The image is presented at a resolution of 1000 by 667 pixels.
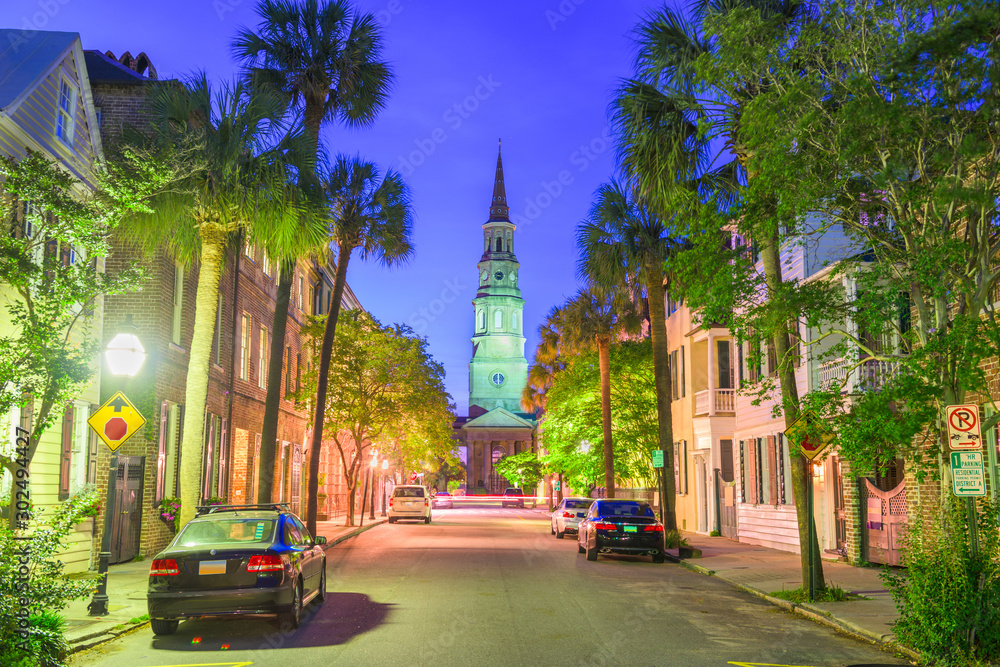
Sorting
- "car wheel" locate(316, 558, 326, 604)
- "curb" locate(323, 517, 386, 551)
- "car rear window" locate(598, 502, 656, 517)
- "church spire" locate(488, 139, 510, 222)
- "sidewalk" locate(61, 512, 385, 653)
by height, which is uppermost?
"church spire" locate(488, 139, 510, 222)

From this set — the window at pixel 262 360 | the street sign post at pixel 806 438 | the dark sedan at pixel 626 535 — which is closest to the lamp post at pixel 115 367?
the street sign post at pixel 806 438

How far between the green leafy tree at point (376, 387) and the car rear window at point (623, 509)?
56.4 ft

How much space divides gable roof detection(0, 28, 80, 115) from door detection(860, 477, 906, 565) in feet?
58.4

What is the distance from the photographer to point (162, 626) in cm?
1113

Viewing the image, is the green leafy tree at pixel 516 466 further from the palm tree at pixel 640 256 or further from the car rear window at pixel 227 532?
the car rear window at pixel 227 532

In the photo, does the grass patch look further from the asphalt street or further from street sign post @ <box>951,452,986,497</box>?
street sign post @ <box>951,452,986,497</box>

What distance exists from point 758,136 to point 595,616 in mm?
6692

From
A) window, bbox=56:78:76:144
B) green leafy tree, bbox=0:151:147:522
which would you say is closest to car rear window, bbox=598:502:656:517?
window, bbox=56:78:76:144

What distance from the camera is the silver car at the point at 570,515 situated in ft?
116

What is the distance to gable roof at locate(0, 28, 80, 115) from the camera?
15.7 m

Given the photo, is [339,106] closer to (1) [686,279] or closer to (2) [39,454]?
(2) [39,454]

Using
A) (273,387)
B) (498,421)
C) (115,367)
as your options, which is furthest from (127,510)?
(498,421)

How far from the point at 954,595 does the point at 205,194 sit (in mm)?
12995

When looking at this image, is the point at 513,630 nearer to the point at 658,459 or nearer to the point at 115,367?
the point at 115,367
